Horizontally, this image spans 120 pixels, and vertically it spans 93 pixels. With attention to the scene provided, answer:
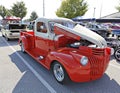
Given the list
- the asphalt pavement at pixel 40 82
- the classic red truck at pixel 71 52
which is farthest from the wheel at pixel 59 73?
the asphalt pavement at pixel 40 82

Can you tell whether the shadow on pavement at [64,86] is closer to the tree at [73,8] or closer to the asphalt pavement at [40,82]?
the asphalt pavement at [40,82]

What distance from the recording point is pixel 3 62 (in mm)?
6379

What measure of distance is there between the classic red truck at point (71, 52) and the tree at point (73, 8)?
26.5 metres

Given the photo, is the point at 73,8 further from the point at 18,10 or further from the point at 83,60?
the point at 83,60

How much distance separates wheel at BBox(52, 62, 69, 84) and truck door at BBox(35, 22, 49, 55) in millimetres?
1077

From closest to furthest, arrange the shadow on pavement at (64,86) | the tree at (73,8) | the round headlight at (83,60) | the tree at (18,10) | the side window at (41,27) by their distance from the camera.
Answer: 1. the round headlight at (83,60)
2. the shadow on pavement at (64,86)
3. the side window at (41,27)
4. the tree at (73,8)
5. the tree at (18,10)

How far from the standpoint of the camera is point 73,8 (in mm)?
31984

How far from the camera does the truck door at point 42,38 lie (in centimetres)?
535

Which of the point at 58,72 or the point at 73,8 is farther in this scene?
the point at 73,8

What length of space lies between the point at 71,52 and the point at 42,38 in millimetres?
1749

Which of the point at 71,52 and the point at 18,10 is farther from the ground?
the point at 18,10

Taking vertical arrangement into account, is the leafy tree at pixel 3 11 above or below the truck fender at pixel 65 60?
above

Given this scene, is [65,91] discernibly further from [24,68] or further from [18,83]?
[24,68]

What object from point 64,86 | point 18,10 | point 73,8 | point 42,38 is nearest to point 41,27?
point 42,38
